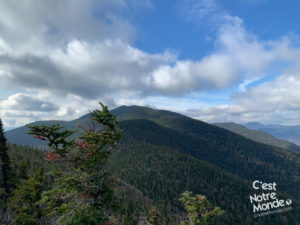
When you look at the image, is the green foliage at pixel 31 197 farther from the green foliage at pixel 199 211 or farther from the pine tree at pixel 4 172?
the green foliage at pixel 199 211

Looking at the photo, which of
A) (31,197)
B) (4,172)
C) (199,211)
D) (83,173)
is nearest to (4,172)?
(4,172)

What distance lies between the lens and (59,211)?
10.3 m

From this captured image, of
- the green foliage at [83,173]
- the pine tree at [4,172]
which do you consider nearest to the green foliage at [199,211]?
the green foliage at [83,173]

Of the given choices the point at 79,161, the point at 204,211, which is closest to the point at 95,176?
the point at 79,161

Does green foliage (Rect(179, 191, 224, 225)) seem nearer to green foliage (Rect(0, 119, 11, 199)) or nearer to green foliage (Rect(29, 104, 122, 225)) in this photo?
green foliage (Rect(29, 104, 122, 225))

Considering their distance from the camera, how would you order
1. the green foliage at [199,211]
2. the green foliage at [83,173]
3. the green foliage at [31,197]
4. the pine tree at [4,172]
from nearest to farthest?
the green foliage at [83,173] < the green foliage at [199,211] < the green foliage at [31,197] < the pine tree at [4,172]

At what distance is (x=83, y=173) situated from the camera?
34.1 feet

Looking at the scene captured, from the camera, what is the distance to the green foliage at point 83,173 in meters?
9.91

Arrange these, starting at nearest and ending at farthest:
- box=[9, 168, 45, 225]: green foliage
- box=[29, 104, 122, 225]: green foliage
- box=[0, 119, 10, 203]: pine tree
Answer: box=[29, 104, 122, 225]: green foliage < box=[9, 168, 45, 225]: green foliage < box=[0, 119, 10, 203]: pine tree

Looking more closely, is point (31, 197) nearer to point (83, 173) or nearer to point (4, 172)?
point (4, 172)

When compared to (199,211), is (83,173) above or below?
above

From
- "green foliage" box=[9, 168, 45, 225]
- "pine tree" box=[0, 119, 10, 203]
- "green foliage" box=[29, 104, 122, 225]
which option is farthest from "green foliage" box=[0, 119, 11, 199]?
"green foliage" box=[29, 104, 122, 225]

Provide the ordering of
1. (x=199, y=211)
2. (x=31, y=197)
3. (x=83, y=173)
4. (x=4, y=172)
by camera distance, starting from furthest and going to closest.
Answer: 1. (x=4, y=172)
2. (x=31, y=197)
3. (x=199, y=211)
4. (x=83, y=173)

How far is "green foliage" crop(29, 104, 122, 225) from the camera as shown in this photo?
991 centimetres
